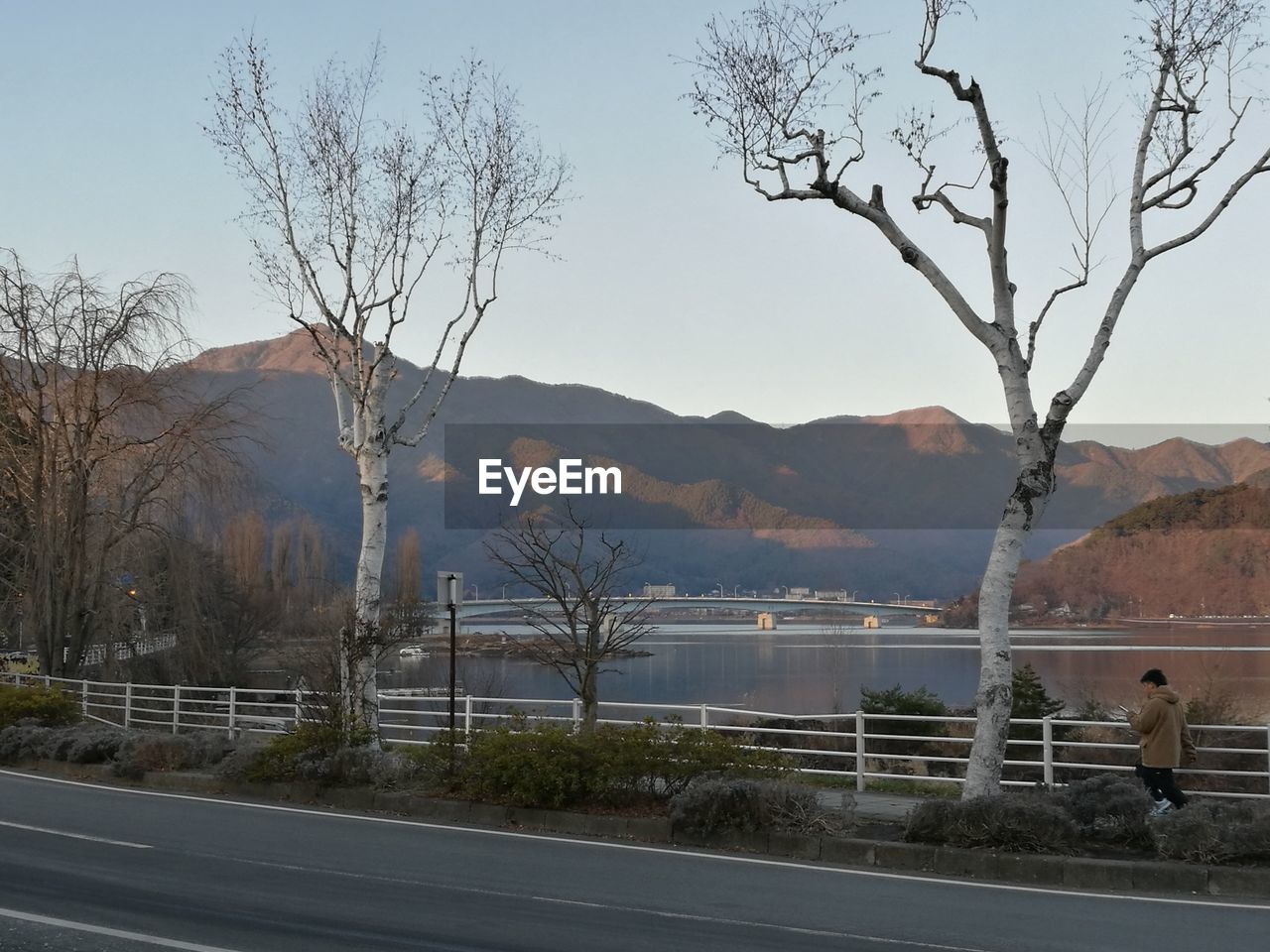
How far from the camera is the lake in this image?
5591cm

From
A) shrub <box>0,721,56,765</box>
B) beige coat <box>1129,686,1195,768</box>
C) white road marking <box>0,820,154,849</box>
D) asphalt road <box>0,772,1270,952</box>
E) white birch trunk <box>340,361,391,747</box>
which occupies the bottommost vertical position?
shrub <box>0,721,56,765</box>

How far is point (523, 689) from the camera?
6919 centimetres

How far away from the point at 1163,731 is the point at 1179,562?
70.1 meters

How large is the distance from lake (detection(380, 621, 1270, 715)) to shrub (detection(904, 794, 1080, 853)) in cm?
2806

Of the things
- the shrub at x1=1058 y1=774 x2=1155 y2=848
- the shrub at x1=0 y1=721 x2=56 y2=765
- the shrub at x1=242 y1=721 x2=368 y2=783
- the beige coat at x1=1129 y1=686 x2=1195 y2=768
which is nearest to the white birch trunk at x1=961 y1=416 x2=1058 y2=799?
the shrub at x1=1058 y1=774 x2=1155 y2=848

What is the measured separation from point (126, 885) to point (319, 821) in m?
4.59

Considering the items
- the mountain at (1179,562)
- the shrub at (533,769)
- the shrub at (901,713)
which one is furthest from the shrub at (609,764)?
the mountain at (1179,562)

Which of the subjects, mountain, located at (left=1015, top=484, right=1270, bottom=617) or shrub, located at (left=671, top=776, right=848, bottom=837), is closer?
shrub, located at (left=671, top=776, right=848, bottom=837)

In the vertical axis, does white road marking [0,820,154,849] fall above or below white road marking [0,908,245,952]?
below

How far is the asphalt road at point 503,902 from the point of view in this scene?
324 inches

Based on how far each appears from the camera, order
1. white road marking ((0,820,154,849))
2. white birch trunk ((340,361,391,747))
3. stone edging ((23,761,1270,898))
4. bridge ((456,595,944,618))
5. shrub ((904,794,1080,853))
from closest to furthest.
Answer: stone edging ((23,761,1270,898)) → shrub ((904,794,1080,853)) → white road marking ((0,820,154,849)) → white birch trunk ((340,361,391,747)) → bridge ((456,595,944,618))

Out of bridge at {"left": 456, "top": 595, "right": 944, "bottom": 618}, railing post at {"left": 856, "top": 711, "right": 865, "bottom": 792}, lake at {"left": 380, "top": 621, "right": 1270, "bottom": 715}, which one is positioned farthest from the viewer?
bridge at {"left": 456, "top": 595, "right": 944, "bottom": 618}

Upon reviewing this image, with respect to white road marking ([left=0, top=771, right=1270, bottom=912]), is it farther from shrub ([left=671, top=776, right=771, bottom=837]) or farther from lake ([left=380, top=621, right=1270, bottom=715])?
lake ([left=380, top=621, right=1270, bottom=715])

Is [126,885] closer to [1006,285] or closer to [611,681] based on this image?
[1006,285]
